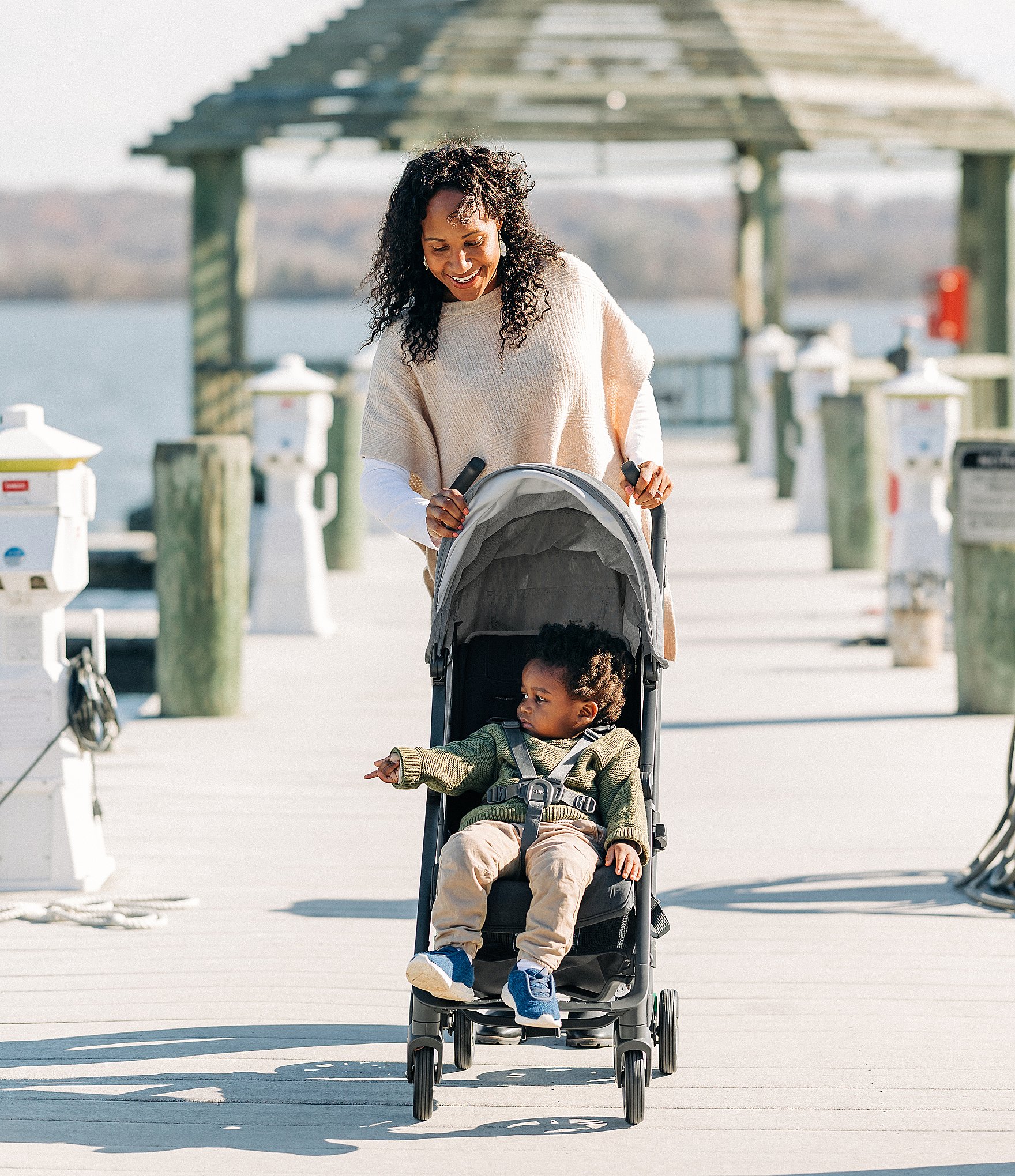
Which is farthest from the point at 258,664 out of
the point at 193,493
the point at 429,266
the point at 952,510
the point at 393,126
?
the point at 393,126

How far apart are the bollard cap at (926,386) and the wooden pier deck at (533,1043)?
1.47 m

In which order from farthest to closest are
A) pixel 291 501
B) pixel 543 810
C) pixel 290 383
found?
pixel 291 501 → pixel 290 383 → pixel 543 810

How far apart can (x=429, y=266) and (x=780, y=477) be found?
1226 cm

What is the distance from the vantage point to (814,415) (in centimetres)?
1355

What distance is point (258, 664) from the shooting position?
342 inches

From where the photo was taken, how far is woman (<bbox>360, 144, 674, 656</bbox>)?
376 cm

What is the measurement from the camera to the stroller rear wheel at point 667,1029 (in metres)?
3.70

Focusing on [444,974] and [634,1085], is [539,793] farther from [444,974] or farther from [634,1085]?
[634,1085]

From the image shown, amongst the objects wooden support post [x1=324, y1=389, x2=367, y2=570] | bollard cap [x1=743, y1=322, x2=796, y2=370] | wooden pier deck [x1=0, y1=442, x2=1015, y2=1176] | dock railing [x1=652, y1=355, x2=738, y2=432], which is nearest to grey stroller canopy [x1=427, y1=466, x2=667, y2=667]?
wooden pier deck [x1=0, y1=442, x2=1015, y2=1176]

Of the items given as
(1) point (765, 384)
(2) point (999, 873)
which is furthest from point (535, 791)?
(1) point (765, 384)

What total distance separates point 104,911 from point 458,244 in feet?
6.86

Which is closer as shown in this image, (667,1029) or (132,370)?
(667,1029)

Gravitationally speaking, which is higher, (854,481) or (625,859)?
(625,859)

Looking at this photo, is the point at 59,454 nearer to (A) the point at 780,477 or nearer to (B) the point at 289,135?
(B) the point at 289,135
